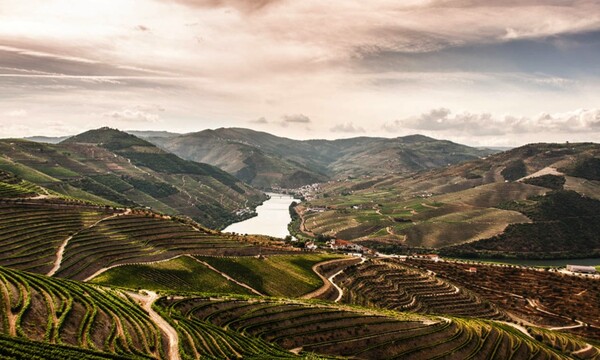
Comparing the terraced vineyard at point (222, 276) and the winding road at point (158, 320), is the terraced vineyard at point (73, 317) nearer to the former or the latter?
the winding road at point (158, 320)

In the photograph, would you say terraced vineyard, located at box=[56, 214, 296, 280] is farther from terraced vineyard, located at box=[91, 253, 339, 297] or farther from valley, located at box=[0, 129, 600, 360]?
terraced vineyard, located at box=[91, 253, 339, 297]

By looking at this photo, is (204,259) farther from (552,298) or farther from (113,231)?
(552,298)

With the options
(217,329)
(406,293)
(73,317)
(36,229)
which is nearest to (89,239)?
(36,229)

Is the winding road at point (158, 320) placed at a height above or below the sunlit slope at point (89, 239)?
above

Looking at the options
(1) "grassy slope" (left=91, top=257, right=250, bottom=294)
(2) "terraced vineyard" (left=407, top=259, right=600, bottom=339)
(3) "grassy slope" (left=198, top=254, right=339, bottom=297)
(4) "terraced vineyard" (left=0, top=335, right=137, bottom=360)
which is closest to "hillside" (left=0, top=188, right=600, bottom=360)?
(4) "terraced vineyard" (left=0, top=335, right=137, bottom=360)

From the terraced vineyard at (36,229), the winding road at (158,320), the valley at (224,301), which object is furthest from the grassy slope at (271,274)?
the winding road at (158,320)

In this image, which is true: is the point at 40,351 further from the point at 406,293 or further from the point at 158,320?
the point at 406,293
